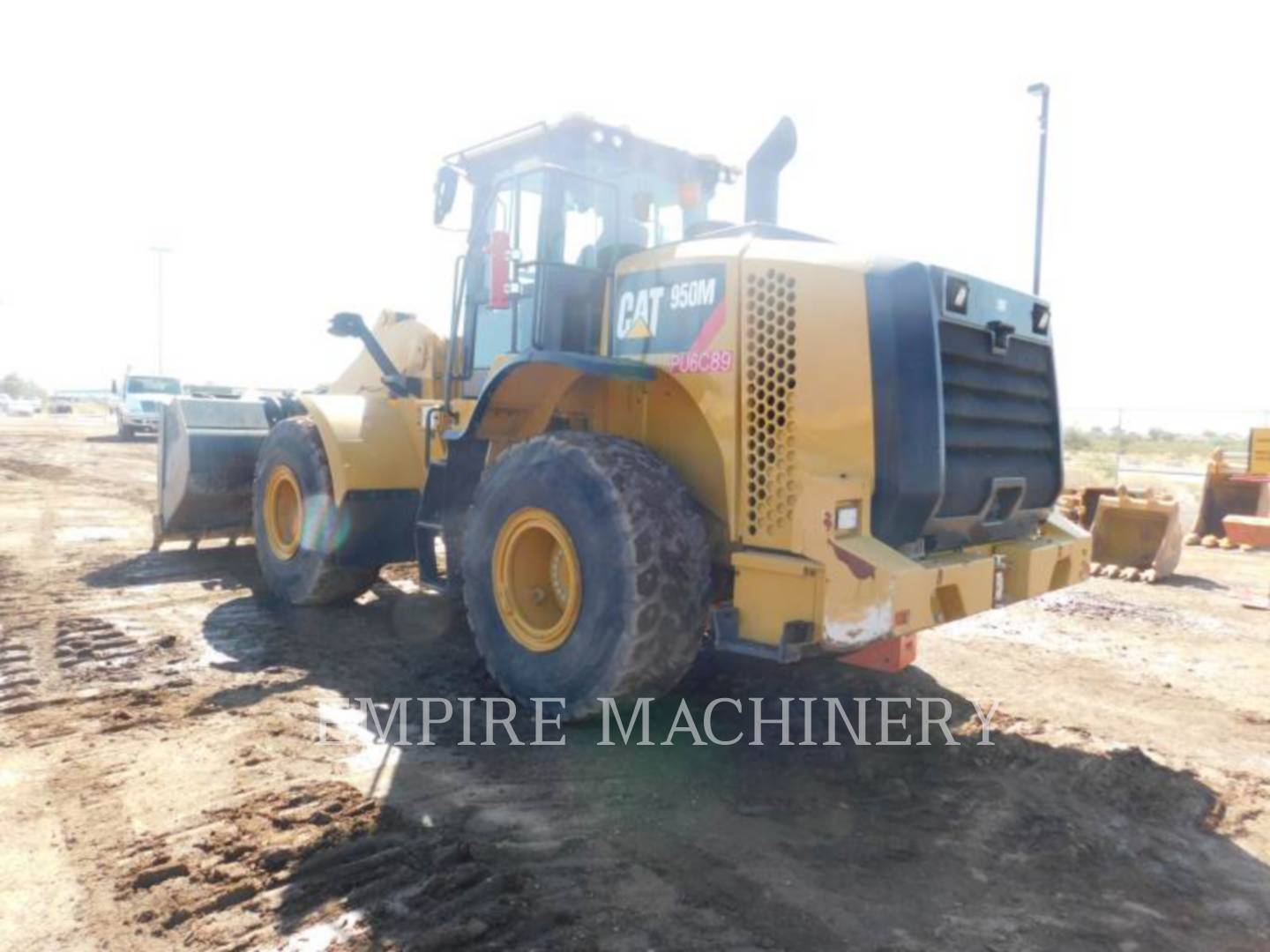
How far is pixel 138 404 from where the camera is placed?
29203 millimetres

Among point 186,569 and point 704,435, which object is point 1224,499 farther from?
point 186,569

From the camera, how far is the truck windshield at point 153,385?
2948cm

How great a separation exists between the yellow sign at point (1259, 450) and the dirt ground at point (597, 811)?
1046 centimetres

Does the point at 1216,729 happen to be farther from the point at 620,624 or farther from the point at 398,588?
the point at 398,588

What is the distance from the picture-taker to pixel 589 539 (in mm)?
4281

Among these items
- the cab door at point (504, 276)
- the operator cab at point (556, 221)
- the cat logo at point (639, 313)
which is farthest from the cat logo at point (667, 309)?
the cab door at point (504, 276)

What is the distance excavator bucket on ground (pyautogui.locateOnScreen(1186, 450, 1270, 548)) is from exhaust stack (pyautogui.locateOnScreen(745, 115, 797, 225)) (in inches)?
372

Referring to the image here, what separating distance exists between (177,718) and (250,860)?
1665mm

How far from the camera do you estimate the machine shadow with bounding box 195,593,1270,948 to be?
2.98m

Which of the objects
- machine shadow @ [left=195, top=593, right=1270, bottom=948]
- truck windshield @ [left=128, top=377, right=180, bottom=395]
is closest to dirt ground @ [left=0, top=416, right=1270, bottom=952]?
machine shadow @ [left=195, top=593, right=1270, bottom=948]

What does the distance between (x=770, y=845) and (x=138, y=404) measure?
3003cm

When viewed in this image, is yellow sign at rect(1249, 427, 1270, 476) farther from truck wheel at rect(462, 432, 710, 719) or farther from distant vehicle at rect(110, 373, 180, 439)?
distant vehicle at rect(110, 373, 180, 439)

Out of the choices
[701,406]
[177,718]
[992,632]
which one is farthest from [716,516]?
[992,632]

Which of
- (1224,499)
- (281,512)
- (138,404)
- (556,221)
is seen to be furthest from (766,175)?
(138,404)
